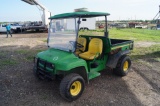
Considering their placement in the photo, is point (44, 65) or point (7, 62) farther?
point (7, 62)

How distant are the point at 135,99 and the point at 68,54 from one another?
6.47ft

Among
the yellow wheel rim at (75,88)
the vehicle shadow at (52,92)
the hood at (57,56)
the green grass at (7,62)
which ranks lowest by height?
the vehicle shadow at (52,92)

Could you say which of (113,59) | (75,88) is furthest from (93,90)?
(113,59)

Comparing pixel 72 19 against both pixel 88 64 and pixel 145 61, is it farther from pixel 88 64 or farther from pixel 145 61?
pixel 145 61

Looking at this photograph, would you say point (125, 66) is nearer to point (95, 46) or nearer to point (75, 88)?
point (95, 46)

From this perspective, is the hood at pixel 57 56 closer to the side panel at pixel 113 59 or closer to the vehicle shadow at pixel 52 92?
the vehicle shadow at pixel 52 92

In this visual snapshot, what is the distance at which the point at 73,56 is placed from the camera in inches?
172

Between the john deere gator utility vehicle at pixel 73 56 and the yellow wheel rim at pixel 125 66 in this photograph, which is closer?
the john deere gator utility vehicle at pixel 73 56

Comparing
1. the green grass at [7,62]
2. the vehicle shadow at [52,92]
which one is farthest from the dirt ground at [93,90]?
the green grass at [7,62]

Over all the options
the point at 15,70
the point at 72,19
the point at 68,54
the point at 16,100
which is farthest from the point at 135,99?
the point at 15,70

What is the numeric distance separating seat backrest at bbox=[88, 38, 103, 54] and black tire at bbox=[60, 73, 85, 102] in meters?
1.32

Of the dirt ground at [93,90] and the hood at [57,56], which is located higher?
the hood at [57,56]

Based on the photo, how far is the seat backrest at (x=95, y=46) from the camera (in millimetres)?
5219

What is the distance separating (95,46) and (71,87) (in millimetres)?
1691
